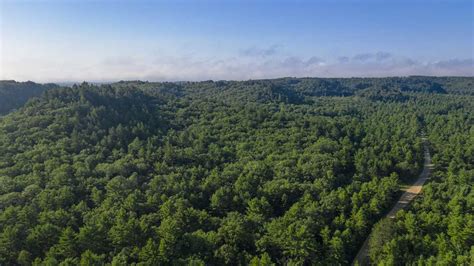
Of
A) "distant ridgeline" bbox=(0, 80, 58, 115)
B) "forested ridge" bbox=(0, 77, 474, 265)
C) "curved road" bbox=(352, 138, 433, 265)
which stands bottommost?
"curved road" bbox=(352, 138, 433, 265)

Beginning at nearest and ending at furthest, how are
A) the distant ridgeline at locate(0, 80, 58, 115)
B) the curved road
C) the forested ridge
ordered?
the forested ridge < the curved road < the distant ridgeline at locate(0, 80, 58, 115)

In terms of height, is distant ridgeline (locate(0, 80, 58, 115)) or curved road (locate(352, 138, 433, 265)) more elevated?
distant ridgeline (locate(0, 80, 58, 115))

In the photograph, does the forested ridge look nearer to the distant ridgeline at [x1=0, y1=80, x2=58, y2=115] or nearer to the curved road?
the curved road

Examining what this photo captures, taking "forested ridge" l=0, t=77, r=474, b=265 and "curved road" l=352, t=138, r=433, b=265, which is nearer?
"forested ridge" l=0, t=77, r=474, b=265

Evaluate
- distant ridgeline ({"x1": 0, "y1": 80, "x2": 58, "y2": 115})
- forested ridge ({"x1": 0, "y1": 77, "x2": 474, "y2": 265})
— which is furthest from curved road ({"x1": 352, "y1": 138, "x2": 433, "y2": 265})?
distant ridgeline ({"x1": 0, "y1": 80, "x2": 58, "y2": 115})

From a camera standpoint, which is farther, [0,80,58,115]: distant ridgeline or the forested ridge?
[0,80,58,115]: distant ridgeline

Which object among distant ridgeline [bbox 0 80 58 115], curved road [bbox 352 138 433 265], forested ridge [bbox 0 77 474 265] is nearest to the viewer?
forested ridge [bbox 0 77 474 265]

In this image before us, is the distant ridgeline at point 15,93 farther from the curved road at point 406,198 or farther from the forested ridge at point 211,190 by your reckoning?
the curved road at point 406,198
